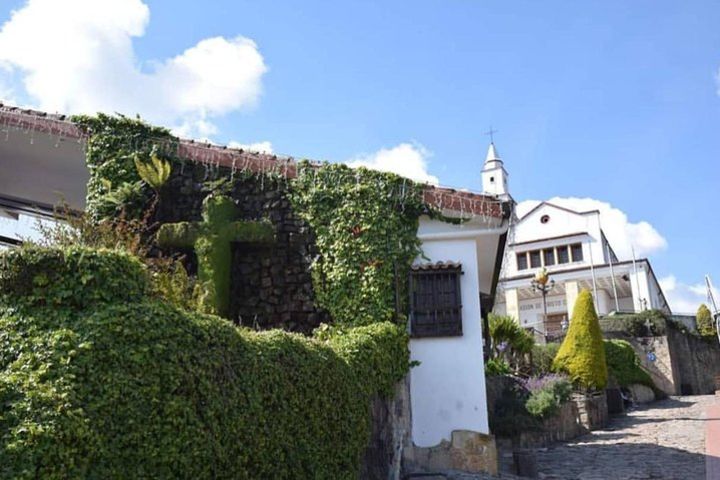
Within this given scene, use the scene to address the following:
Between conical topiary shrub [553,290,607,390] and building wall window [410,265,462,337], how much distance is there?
1133 cm

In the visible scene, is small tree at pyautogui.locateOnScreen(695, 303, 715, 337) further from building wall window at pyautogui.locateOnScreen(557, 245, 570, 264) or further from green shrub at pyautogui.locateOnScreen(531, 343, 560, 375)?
green shrub at pyautogui.locateOnScreen(531, 343, 560, 375)

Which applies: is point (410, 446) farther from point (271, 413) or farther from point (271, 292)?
point (271, 413)

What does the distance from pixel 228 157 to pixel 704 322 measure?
3488 cm

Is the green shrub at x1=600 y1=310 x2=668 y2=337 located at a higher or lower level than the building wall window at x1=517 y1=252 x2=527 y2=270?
lower

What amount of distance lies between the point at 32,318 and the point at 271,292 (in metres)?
6.19

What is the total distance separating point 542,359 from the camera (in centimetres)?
2120

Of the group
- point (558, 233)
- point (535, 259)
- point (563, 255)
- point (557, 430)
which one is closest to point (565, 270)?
point (563, 255)

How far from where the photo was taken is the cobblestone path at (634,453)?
1051cm

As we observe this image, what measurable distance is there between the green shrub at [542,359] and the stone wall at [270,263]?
37.1 ft

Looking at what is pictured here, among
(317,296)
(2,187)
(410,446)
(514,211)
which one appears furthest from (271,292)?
(2,187)

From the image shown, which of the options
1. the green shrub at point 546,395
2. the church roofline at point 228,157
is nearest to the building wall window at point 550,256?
the green shrub at point 546,395

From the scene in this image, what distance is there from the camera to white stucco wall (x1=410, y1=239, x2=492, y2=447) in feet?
32.6

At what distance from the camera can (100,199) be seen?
435 inches

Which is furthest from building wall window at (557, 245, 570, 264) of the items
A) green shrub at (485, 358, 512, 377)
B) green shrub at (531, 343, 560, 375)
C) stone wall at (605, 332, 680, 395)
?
green shrub at (485, 358, 512, 377)
